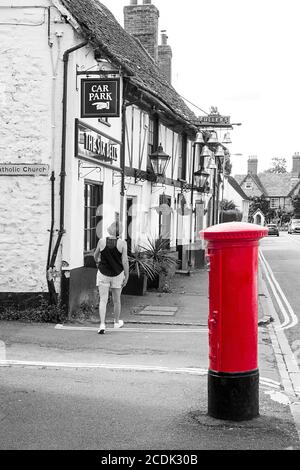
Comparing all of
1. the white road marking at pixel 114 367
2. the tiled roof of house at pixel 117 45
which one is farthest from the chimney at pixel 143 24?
the white road marking at pixel 114 367

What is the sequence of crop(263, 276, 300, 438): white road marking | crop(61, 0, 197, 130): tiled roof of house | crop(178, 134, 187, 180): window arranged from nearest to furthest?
crop(263, 276, 300, 438): white road marking < crop(61, 0, 197, 130): tiled roof of house < crop(178, 134, 187, 180): window

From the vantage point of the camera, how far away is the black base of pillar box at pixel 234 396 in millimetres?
5758

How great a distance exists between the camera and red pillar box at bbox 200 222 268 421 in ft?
18.8

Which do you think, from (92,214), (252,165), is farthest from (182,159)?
(252,165)

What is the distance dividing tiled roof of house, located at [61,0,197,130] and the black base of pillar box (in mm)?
7641

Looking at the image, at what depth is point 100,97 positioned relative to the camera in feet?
36.9

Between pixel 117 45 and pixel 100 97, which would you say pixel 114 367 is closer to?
pixel 100 97

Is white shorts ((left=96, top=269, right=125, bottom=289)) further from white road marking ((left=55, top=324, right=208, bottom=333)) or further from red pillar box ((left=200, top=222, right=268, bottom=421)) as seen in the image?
red pillar box ((left=200, top=222, right=268, bottom=421))

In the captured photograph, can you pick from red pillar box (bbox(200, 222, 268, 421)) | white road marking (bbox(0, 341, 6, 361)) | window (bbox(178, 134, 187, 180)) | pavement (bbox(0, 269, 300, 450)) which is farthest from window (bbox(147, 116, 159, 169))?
red pillar box (bbox(200, 222, 268, 421))

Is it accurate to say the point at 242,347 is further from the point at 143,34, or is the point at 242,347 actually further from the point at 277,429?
the point at 143,34

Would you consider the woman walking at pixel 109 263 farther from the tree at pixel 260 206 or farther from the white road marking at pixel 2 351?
the tree at pixel 260 206

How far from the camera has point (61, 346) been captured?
9.27 metres

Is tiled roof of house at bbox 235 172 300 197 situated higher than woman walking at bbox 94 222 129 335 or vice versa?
tiled roof of house at bbox 235 172 300 197

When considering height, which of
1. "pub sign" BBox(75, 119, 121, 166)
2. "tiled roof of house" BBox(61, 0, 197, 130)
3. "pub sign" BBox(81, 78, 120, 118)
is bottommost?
"pub sign" BBox(75, 119, 121, 166)
